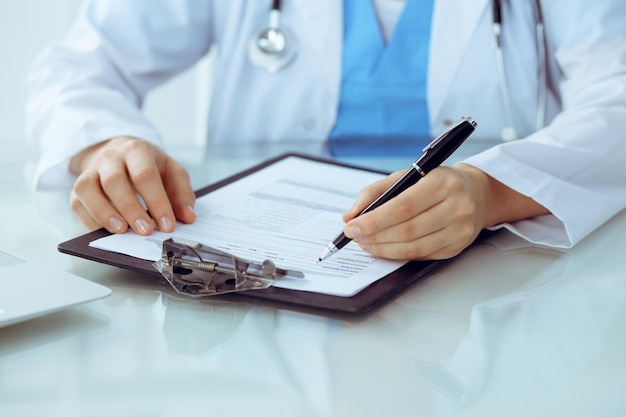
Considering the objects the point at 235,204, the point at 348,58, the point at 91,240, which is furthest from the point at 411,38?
the point at 91,240

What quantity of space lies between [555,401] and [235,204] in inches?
17.5

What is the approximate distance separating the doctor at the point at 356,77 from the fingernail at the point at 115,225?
0.13 meters

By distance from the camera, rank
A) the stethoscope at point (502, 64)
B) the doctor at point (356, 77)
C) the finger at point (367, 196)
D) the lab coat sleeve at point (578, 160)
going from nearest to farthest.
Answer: the finger at point (367, 196), the lab coat sleeve at point (578, 160), the doctor at point (356, 77), the stethoscope at point (502, 64)

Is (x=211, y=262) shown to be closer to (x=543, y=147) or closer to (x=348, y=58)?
(x=543, y=147)

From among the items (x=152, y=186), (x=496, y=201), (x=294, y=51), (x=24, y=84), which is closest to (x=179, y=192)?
(x=152, y=186)

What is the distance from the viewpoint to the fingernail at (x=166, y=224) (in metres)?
0.84

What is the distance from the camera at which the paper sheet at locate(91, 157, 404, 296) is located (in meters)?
0.75

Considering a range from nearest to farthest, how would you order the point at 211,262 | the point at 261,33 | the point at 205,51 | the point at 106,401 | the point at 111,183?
the point at 106,401, the point at 211,262, the point at 111,183, the point at 261,33, the point at 205,51

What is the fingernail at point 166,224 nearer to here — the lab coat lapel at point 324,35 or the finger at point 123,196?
the finger at point 123,196

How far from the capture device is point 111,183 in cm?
87

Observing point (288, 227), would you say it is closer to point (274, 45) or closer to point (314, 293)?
point (314, 293)

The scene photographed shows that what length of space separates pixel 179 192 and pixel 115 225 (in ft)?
0.30

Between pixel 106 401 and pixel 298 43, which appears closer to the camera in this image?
pixel 106 401

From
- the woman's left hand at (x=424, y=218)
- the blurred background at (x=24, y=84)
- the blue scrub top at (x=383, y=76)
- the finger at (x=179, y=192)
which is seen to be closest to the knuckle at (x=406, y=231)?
the woman's left hand at (x=424, y=218)
